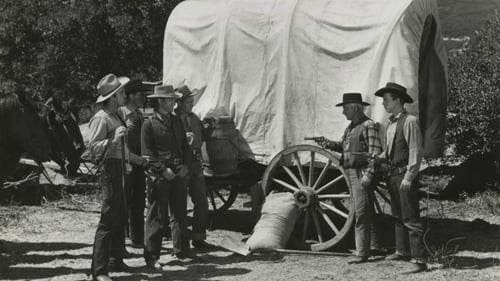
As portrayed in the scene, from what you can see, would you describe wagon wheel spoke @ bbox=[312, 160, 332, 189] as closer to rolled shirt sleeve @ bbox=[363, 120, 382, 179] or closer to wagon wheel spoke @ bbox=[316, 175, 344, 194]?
wagon wheel spoke @ bbox=[316, 175, 344, 194]

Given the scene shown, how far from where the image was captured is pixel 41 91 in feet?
59.4

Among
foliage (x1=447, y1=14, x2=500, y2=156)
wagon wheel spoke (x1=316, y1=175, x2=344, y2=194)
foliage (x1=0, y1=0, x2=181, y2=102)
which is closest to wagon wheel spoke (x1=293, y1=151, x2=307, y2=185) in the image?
wagon wheel spoke (x1=316, y1=175, x2=344, y2=194)

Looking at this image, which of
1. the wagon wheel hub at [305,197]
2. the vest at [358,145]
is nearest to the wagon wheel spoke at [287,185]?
the wagon wheel hub at [305,197]

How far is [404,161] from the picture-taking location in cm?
770

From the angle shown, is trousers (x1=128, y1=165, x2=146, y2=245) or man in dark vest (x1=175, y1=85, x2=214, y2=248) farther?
trousers (x1=128, y1=165, x2=146, y2=245)

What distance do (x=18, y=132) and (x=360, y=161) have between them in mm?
3639

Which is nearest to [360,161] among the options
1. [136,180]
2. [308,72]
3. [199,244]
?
[308,72]

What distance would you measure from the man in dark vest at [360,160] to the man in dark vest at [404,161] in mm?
214

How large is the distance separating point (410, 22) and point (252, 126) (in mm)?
2340

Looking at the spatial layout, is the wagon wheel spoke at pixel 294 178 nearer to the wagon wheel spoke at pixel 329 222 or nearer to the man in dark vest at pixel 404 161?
the wagon wheel spoke at pixel 329 222

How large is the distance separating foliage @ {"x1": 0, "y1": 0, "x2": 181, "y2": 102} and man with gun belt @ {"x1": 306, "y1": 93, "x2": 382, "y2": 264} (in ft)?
31.8

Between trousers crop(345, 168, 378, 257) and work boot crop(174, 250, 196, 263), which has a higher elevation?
trousers crop(345, 168, 378, 257)

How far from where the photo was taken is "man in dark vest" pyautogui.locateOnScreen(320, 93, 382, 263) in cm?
800

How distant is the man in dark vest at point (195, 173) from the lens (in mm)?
8930
